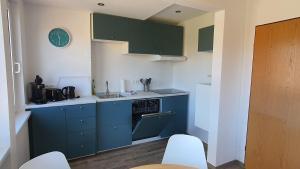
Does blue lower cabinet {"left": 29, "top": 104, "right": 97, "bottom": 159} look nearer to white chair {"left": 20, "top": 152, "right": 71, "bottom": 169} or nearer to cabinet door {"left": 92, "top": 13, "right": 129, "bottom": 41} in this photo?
cabinet door {"left": 92, "top": 13, "right": 129, "bottom": 41}

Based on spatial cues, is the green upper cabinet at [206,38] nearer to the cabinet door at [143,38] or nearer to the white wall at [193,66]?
the white wall at [193,66]

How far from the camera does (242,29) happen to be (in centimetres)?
239

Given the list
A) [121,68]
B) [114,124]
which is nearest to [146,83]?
[121,68]

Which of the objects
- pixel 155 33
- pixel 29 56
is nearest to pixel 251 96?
pixel 155 33

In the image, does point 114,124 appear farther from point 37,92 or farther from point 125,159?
point 37,92

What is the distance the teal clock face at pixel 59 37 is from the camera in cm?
260

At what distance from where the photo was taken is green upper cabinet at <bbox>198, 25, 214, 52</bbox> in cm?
276

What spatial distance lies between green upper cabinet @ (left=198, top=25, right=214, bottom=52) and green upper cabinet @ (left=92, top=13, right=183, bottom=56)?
580mm

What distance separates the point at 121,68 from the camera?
11.0 ft

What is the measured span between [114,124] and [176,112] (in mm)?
1158

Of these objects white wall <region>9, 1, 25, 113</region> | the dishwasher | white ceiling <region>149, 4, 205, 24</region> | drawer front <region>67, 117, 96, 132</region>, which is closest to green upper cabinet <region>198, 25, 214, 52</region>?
white ceiling <region>149, 4, 205, 24</region>

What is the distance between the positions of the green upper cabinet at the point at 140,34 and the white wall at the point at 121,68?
0.21m

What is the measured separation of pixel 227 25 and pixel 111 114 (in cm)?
201

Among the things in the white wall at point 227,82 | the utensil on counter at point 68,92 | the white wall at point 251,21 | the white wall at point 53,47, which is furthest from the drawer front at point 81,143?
the white wall at point 251,21
